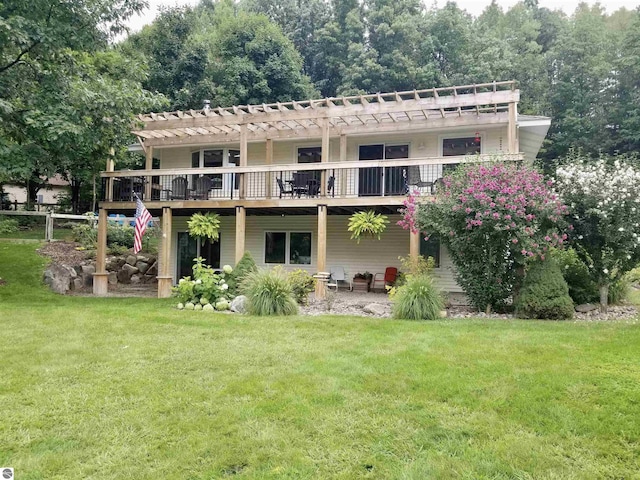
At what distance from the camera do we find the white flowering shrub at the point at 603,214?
8734 millimetres

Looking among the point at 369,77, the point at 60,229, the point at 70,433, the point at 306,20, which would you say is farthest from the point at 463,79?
the point at 70,433

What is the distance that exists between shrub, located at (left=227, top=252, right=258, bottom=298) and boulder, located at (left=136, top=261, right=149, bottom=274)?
8.68 meters

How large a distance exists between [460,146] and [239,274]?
8000 millimetres

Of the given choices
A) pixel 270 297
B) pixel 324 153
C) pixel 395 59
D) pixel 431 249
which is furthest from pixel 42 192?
pixel 270 297

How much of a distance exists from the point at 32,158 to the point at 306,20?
30.2m

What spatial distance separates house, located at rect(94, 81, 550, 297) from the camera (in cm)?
1255

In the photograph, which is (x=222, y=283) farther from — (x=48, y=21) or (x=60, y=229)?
(x=60, y=229)

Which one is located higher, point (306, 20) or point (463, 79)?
point (306, 20)

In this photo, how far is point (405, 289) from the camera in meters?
8.92

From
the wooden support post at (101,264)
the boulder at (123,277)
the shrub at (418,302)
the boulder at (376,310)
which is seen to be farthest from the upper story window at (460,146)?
the boulder at (123,277)

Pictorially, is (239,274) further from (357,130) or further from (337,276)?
(357,130)

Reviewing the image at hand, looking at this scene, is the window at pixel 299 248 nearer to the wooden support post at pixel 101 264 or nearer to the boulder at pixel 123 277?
the wooden support post at pixel 101 264

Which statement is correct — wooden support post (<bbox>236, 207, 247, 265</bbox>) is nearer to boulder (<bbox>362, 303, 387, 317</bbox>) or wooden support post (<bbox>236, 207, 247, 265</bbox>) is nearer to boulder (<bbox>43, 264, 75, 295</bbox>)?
boulder (<bbox>362, 303, 387, 317</bbox>)

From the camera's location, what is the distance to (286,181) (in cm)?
1366
